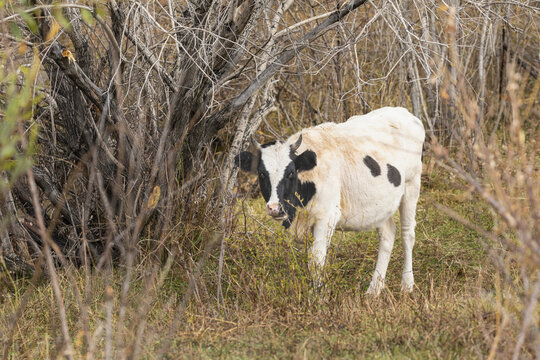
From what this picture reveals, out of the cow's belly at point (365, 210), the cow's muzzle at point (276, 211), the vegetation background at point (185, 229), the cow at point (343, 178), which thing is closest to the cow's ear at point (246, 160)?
the cow at point (343, 178)

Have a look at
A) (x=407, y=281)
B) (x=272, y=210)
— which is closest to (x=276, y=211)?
(x=272, y=210)

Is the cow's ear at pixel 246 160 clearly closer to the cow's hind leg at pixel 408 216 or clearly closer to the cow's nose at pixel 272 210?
the cow's nose at pixel 272 210

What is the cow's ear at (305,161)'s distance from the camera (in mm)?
5203

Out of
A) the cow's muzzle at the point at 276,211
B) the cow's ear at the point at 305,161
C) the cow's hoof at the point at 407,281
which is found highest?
the cow's ear at the point at 305,161

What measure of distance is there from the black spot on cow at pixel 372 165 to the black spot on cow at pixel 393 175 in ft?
0.33

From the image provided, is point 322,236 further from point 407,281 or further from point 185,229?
point 185,229

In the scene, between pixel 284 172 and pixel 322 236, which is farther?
pixel 322 236

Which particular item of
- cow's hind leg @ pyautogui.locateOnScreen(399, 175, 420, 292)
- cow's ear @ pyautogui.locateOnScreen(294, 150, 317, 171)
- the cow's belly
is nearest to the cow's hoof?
cow's hind leg @ pyautogui.locateOnScreen(399, 175, 420, 292)

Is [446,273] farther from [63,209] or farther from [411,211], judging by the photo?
[63,209]

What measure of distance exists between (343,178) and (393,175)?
1.48ft

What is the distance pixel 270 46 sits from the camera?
591 cm

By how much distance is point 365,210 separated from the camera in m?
5.59

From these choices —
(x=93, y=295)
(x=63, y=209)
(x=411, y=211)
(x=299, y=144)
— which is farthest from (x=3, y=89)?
(x=411, y=211)

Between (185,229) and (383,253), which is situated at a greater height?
(185,229)
